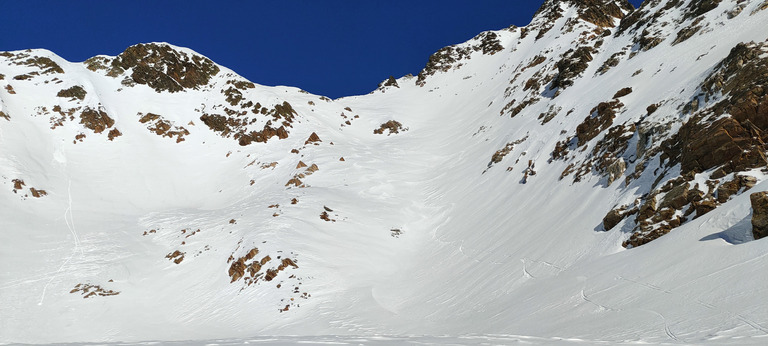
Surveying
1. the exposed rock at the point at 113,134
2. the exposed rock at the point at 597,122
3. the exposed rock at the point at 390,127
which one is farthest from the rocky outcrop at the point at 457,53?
the exposed rock at the point at 597,122

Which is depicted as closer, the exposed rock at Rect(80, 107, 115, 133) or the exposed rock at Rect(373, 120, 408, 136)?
the exposed rock at Rect(80, 107, 115, 133)

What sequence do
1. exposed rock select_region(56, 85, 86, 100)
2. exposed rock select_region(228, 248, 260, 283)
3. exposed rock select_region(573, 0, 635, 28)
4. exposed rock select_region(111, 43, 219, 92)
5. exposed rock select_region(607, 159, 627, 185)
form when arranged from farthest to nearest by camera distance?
exposed rock select_region(573, 0, 635, 28) → exposed rock select_region(111, 43, 219, 92) → exposed rock select_region(56, 85, 86, 100) → exposed rock select_region(228, 248, 260, 283) → exposed rock select_region(607, 159, 627, 185)

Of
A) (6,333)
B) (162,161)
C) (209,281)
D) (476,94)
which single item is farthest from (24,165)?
(476,94)

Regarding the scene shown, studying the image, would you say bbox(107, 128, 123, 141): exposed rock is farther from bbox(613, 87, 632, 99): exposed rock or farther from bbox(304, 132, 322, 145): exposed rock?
bbox(613, 87, 632, 99): exposed rock

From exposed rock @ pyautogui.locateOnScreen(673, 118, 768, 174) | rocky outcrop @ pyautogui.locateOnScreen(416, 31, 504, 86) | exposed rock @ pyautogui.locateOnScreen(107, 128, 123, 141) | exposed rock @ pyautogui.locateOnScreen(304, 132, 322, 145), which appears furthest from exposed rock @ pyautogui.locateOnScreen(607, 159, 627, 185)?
rocky outcrop @ pyautogui.locateOnScreen(416, 31, 504, 86)

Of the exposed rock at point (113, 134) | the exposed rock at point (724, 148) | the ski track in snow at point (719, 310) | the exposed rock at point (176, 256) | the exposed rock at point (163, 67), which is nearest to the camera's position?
the ski track in snow at point (719, 310)

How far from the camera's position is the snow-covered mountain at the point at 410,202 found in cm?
1173

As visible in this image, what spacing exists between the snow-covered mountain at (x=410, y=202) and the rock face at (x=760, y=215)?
409 millimetres

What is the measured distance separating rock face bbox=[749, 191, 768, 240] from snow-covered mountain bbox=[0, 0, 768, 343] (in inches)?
16.1

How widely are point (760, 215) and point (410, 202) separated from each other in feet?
82.3

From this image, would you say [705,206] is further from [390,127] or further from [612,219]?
[390,127]

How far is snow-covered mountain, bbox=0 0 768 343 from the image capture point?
11.7m

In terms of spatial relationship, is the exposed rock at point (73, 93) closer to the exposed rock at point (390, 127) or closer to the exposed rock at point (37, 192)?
the exposed rock at point (37, 192)

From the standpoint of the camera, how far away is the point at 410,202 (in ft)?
110
